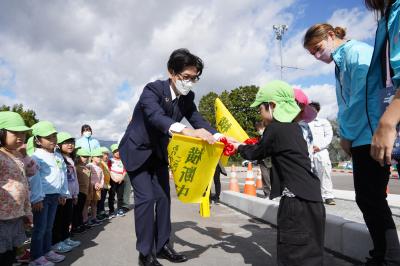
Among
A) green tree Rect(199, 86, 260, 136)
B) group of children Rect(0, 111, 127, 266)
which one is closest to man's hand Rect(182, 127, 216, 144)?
group of children Rect(0, 111, 127, 266)

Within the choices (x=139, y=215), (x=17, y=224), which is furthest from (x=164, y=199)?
(x=17, y=224)

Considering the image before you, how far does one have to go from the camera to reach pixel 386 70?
2.06 meters

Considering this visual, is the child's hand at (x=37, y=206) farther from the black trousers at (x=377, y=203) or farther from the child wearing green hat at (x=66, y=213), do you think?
the black trousers at (x=377, y=203)

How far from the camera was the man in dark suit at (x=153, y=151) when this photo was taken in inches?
135

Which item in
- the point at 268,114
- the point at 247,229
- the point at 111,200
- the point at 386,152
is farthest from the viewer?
the point at 111,200

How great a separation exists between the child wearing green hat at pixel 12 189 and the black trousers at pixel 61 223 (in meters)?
1.30

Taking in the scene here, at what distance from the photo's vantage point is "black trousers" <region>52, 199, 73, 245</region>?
451 cm

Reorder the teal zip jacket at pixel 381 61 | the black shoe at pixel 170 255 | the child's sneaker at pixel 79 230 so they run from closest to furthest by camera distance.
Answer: the teal zip jacket at pixel 381 61 < the black shoe at pixel 170 255 < the child's sneaker at pixel 79 230

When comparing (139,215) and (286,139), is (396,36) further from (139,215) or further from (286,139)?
(139,215)

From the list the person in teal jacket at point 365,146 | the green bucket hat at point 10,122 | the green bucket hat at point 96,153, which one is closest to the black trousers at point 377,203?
the person in teal jacket at point 365,146

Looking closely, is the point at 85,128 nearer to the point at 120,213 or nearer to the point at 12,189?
the point at 120,213

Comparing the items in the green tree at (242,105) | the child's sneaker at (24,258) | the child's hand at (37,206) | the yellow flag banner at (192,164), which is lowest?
the child's sneaker at (24,258)

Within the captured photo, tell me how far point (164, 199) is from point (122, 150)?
68 cm

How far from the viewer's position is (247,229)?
5074mm
